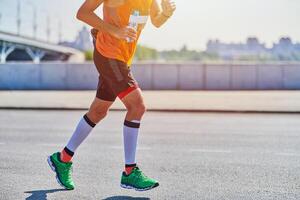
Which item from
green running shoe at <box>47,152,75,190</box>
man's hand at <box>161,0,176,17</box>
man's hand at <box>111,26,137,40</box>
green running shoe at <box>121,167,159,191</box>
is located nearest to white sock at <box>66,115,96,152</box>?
green running shoe at <box>47,152,75,190</box>

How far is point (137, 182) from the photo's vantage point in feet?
14.0

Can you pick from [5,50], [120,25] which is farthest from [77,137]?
[5,50]

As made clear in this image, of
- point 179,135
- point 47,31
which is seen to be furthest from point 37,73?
point 47,31

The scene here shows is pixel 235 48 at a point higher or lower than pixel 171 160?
higher

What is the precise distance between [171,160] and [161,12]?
2.18 metres

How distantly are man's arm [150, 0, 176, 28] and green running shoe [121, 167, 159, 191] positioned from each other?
3.76 feet

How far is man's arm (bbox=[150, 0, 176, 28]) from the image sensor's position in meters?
4.39

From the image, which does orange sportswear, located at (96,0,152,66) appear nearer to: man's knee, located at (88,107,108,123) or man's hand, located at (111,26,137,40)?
man's hand, located at (111,26,137,40)

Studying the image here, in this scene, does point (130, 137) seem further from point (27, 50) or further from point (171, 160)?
point (27, 50)

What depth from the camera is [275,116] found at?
44.1 ft

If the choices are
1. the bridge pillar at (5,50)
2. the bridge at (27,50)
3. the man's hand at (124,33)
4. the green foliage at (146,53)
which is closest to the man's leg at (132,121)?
the man's hand at (124,33)

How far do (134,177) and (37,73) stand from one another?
22.5 metres

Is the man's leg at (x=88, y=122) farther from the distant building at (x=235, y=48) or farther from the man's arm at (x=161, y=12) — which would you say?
the distant building at (x=235, y=48)

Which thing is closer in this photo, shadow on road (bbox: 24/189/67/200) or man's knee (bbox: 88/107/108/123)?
shadow on road (bbox: 24/189/67/200)
